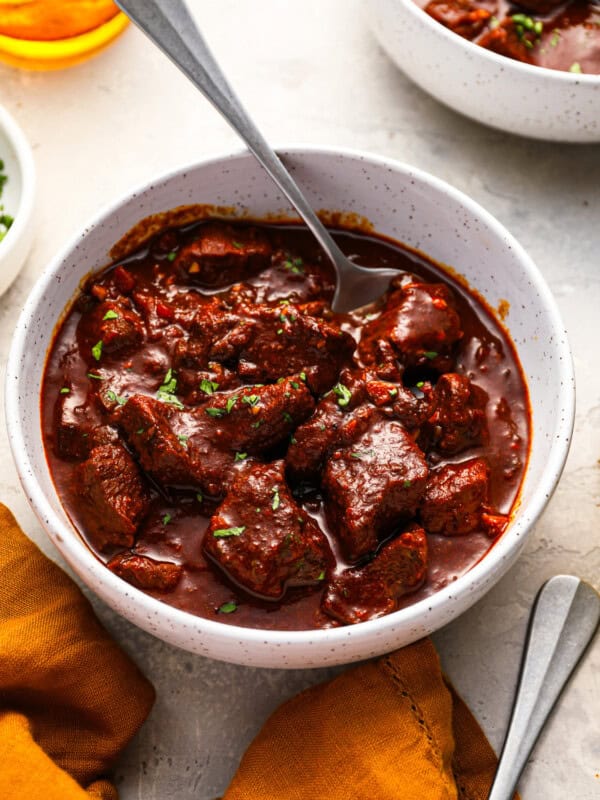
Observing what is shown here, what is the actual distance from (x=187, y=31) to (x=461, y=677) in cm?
259

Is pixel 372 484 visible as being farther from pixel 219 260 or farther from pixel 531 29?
pixel 531 29

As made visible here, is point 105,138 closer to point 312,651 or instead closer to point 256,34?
point 256,34

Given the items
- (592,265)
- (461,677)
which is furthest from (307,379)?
(592,265)

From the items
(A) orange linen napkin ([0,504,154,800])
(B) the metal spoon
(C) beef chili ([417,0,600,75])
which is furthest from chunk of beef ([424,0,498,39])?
(A) orange linen napkin ([0,504,154,800])

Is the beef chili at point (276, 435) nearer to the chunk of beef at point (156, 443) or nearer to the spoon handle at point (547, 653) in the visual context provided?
the chunk of beef at point (156, 443)

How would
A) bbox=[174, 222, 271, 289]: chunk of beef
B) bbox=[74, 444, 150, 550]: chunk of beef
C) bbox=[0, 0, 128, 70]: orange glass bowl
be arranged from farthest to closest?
bbox=[0, 0, 128, 70]: orange glass bowl < bbox=[174, 222, 271, 289]: chunk of beef < bbox=[74, 444, 150, 550]: chunk of beef

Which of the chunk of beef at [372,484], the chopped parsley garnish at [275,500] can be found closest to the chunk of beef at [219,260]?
the chunk of beef at [372,484]

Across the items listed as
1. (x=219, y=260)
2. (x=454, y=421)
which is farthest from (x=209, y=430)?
(x=454, y=421)

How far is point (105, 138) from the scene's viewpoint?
201 inches

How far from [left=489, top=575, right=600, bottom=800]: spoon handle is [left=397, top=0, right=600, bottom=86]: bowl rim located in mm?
2026

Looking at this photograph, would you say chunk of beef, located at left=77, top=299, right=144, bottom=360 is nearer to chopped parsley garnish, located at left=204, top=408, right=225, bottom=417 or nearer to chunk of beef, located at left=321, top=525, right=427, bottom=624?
chopped parsley garnish, located at left=204, top=408, right=225, bottom=417

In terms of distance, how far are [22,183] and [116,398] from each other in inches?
55.2

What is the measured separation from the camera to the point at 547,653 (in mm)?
3992

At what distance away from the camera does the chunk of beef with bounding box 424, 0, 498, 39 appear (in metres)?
4.86
